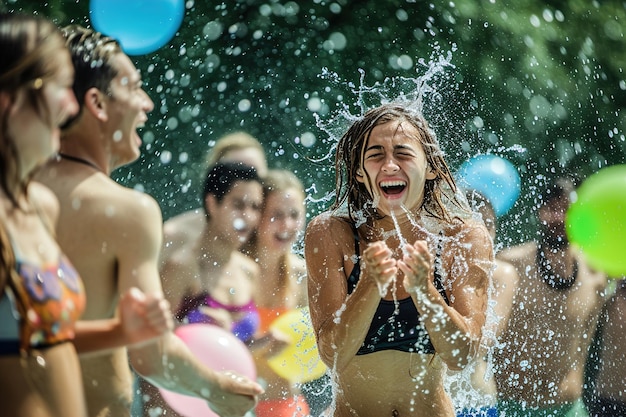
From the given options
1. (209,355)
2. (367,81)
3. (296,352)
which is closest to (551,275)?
(296,352)

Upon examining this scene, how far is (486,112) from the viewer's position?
442 cm

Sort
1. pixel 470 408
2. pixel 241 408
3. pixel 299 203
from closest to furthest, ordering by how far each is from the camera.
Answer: pixel 241 408
pixel 470 408
pixel 299 203

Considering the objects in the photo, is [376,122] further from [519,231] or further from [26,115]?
[519,231]

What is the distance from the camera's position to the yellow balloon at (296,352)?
385 cm

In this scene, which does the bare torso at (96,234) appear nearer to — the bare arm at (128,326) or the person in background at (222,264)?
the bare arm at (128,326)

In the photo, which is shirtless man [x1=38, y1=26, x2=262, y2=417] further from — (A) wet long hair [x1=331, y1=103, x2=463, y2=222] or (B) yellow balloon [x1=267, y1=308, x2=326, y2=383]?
(B) yellow balloon [x1=267, y1=308, x2=326, y2=383]

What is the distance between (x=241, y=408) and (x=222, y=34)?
120 inches

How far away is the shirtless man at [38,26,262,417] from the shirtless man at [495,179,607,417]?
8.44 ft

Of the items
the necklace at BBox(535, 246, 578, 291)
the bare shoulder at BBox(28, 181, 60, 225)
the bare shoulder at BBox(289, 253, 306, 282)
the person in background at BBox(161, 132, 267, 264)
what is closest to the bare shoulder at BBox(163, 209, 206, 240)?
the person in background at BBox(161, 132, 267, 264)

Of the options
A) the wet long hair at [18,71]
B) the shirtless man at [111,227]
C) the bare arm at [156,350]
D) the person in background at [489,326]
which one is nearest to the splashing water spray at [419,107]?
the person in background at [489,326]

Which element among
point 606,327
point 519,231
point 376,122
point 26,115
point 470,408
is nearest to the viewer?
point 26,115

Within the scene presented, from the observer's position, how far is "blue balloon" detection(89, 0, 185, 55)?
11.1ft

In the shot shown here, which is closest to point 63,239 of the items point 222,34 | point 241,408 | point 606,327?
point 241,408

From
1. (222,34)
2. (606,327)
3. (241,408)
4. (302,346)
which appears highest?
(241,408)
